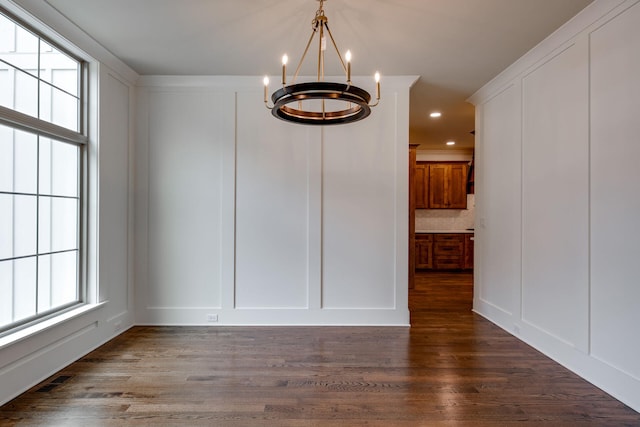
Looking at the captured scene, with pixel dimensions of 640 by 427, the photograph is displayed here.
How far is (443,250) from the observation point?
777cm

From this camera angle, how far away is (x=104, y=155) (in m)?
3.37

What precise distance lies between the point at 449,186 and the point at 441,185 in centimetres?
19

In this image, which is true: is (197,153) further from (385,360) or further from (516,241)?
(516,241)

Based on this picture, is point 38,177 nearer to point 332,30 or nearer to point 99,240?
point 99,240

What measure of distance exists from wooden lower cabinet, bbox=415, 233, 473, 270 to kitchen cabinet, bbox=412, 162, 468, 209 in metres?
0.73

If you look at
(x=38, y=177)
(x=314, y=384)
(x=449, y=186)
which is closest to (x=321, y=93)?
(x=314, y=384)

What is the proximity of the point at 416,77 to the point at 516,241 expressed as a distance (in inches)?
83.1

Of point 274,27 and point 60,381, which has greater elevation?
point 274,27

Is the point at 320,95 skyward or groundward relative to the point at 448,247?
skyward

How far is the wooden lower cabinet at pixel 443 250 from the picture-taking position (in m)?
7.73

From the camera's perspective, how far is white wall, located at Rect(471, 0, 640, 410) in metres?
2.30

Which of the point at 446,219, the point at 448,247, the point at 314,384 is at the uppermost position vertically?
the point at 446,219

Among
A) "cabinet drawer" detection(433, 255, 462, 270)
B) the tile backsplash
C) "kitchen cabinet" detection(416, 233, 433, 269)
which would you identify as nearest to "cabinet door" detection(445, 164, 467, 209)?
the tile backsplash

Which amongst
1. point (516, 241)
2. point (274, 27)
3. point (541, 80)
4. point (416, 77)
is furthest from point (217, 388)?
point (541, 80)
